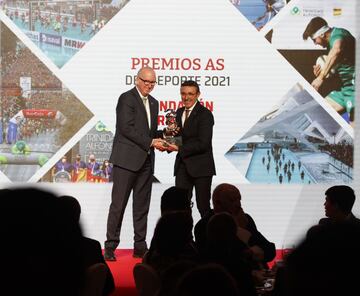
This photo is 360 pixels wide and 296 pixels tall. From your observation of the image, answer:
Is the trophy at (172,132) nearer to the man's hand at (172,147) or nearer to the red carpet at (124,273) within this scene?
the man's hand at (172,147)

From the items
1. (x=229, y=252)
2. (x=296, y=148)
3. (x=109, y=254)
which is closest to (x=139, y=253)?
(x=109, y=254)

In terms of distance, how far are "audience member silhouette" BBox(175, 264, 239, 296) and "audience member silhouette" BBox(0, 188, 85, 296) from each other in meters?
0.88

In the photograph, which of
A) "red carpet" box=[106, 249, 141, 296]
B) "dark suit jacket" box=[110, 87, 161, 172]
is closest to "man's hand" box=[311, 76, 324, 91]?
"dark suit jacket" box=[110, 87, 161, 172]

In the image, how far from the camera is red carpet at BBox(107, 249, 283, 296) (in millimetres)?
4746

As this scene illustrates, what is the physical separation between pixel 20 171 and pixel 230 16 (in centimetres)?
226

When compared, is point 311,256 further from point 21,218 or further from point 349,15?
point 349,15

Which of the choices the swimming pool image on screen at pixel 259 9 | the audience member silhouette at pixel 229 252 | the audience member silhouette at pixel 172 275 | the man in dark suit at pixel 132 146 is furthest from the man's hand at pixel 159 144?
the audience member silhouette at pixel 172 275

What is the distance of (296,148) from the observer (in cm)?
686

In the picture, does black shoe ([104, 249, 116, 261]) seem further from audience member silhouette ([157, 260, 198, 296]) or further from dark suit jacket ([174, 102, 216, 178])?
audience member silhouette ([157, 260, 198, 296])

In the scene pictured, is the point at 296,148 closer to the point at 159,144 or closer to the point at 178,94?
the point at 178,94

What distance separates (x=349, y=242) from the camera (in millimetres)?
888

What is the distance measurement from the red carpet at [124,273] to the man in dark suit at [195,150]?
68cm

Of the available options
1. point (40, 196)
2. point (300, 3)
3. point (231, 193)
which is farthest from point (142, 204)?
point (40, 196)

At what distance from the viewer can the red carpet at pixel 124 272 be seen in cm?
475
